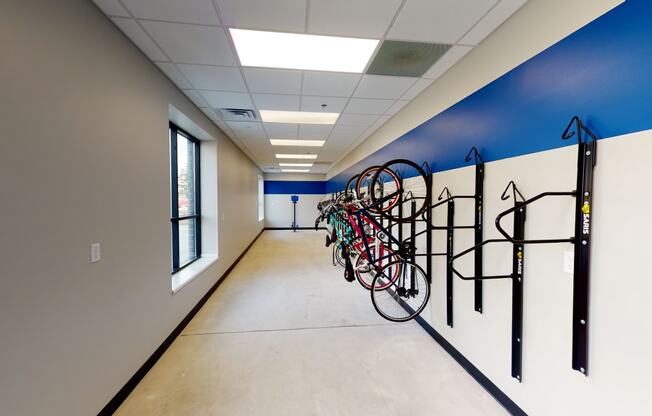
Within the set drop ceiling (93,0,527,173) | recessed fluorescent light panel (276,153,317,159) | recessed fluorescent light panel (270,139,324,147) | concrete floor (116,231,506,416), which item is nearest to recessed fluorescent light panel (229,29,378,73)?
drop ceiling (93,0,527,173)

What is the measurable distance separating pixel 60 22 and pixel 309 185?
34.1 ft

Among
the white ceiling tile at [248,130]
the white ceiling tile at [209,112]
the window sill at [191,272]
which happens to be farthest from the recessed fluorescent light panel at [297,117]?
the window sill at [191,272]

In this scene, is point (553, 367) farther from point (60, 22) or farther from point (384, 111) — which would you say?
point (60, 22)

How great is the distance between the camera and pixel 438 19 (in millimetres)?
1703

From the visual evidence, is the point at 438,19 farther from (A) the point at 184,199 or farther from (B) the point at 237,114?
(A) the point at 184,199

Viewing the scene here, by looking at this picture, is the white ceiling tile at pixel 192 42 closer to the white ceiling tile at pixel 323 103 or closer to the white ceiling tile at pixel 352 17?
the white ceiling tile at pixel 352 17

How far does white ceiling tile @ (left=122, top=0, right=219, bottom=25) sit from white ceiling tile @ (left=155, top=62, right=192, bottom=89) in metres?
0.62

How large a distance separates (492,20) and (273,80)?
1.79 m

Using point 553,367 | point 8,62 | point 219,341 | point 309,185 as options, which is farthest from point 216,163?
point 309,185

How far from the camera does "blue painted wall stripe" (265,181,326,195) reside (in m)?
11.5

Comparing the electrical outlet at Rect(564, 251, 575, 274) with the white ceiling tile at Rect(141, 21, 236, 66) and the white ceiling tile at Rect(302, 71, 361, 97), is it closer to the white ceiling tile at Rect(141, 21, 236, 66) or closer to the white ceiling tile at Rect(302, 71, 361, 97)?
the white ceiling tile at Rect(302, 71, 361, 97)

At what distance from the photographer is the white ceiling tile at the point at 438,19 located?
5.17 ft

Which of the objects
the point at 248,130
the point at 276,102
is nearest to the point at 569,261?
the point at 276,102

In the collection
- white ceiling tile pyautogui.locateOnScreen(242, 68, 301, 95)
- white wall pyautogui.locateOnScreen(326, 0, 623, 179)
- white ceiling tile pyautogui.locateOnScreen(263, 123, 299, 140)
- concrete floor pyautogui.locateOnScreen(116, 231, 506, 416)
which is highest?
white ceiling tile pyautogui.locateOnScreen(263, 123, 299, 140)
